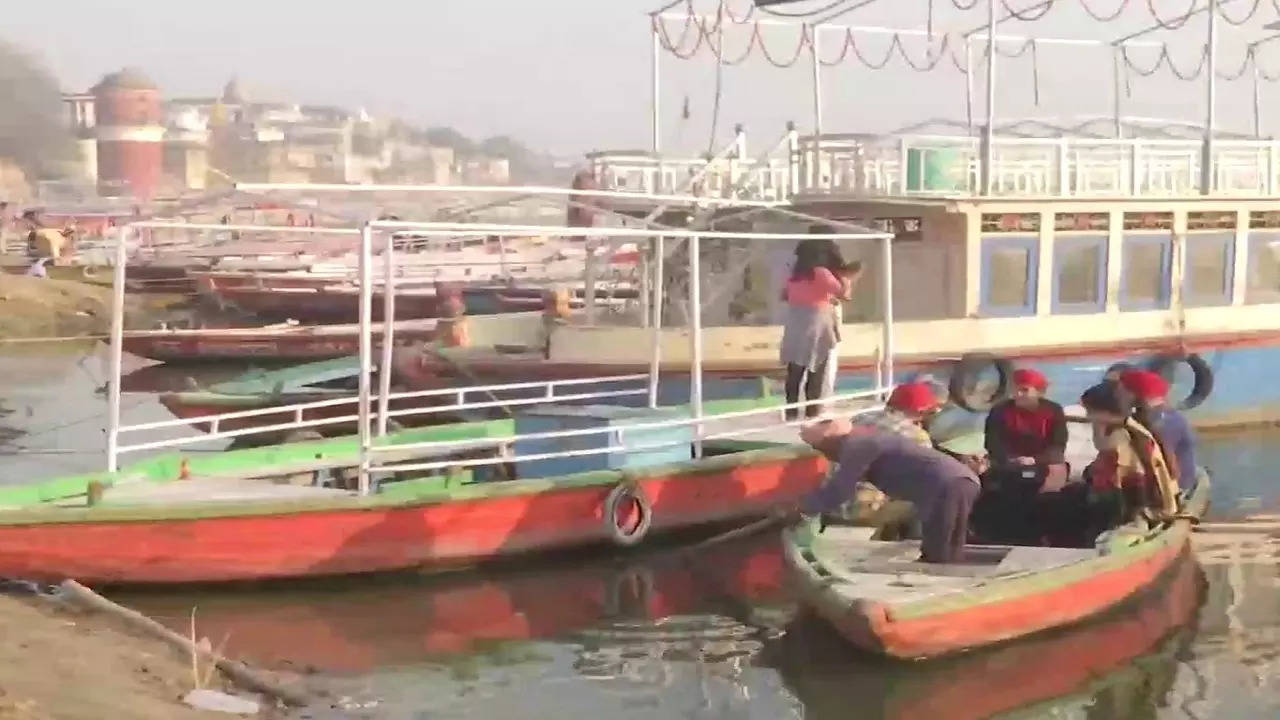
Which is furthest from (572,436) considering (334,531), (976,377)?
(976,377)

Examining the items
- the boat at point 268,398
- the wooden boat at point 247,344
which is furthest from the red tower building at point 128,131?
the boat at point 268,398

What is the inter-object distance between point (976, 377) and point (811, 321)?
13.2 feet

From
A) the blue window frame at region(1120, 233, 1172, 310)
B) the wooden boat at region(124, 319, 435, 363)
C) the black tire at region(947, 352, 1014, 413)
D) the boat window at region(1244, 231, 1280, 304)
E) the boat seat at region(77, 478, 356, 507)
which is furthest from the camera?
the wooden boat at region(124, 319, 435, 363)

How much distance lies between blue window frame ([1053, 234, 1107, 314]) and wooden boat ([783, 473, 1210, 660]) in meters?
7.87

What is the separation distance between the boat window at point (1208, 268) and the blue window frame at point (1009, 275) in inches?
89.5

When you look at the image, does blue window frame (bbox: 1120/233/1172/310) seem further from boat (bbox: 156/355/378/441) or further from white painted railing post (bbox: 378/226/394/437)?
white painted railing post (bbox: 378/226/394/437)

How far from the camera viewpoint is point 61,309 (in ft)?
127

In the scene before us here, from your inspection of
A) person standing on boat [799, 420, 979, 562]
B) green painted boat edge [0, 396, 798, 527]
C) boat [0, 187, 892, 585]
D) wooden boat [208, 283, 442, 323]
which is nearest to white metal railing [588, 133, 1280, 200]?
boat [0, 187, 892, 585]

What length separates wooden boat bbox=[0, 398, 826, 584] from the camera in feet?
37.1

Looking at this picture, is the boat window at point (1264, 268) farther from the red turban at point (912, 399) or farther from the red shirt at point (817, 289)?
the red turban at point (912, 399)

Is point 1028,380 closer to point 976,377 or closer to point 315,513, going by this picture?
point 315,513

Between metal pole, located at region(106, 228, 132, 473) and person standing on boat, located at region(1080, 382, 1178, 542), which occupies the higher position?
metal pole, located at region(106, 228, 132, 473)

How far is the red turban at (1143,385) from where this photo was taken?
12.2 meters

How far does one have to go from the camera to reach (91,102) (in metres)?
140
